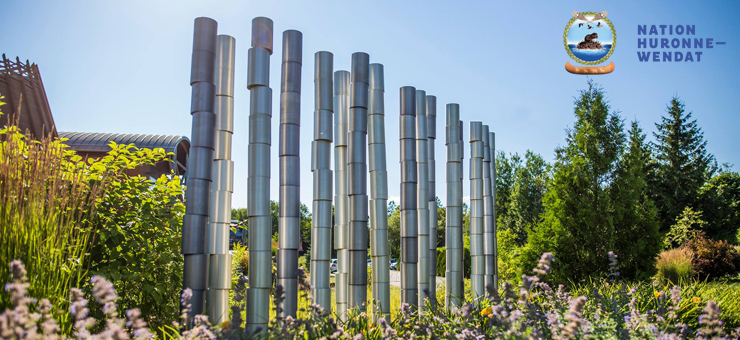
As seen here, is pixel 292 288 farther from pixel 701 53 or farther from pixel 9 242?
pixel 701 53

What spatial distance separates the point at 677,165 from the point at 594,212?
23700mm

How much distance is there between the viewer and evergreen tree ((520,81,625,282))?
9867mm

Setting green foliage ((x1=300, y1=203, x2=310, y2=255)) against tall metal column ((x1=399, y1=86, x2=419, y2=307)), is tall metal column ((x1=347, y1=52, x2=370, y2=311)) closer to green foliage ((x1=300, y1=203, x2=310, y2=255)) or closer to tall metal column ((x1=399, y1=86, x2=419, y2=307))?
tall metal column ((x1=399, y1=86, x2=419, y2=307))

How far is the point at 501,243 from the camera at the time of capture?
15.8m

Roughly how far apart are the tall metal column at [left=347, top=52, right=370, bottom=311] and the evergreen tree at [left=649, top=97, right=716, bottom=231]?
26227mm

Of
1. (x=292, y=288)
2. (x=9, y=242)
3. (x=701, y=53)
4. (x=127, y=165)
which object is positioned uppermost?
(x=701, y=53)

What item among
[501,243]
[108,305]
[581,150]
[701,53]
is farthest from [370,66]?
[501,243]

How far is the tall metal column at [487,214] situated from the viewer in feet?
25.9

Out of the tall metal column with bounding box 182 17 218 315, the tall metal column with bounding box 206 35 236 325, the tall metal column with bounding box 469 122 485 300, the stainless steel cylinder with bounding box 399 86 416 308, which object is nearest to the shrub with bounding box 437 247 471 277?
the tall metal column with bounding box 469 122 485 300

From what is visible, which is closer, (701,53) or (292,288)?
(292,288)

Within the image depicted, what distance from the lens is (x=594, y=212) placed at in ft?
33.0

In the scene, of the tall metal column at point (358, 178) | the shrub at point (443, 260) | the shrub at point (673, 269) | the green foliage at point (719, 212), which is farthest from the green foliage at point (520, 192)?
the tall metal column at point (358, 178)

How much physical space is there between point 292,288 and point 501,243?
473 inches

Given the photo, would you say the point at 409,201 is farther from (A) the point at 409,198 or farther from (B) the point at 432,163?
(B) the point at 432,163
